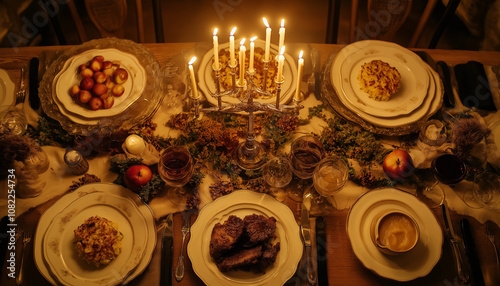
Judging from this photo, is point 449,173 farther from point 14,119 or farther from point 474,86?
point 14,119

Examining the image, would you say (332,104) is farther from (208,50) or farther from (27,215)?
(27,215)

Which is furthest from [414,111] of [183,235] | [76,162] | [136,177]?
[76,162]

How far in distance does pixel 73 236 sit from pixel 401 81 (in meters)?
1.67

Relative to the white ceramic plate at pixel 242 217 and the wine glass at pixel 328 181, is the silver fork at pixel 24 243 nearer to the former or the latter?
the white ceramic plate at pixel 242 217

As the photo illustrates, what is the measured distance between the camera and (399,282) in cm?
138

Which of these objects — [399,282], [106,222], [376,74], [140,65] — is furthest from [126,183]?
[376,74]

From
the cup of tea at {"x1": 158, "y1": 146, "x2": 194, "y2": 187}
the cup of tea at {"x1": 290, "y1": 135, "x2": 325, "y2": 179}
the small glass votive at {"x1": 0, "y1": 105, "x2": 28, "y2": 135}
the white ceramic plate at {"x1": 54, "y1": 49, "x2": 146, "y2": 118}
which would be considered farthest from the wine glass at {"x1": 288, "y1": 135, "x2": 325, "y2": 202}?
the small glass votive at {"x1": 0, "y1": 105, "x2": 28, "y2": 135}

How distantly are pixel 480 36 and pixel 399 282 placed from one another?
2.74 m

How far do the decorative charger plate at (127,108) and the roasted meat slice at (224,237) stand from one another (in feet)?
2.23

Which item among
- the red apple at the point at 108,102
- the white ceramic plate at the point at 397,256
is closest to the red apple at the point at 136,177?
the red apple at the point at 108,102

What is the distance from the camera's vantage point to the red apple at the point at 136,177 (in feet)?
4.87

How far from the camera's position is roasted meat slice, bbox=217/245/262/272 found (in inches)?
51.9

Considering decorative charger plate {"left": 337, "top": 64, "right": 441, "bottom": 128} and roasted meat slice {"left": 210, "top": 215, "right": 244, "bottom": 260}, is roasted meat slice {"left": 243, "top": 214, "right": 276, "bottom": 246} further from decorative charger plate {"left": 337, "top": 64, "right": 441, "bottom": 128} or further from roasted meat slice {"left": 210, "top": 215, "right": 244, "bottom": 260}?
decorative charger plate {"left": 337, "top": 64, "right": 441, "bottom": 128}

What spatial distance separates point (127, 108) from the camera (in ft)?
5.62
